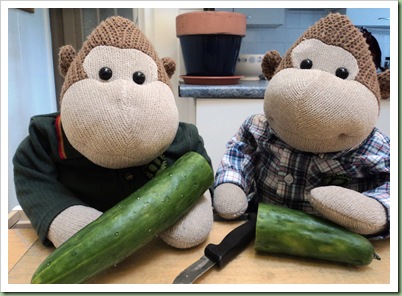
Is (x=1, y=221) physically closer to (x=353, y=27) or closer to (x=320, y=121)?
(x=320, y=121)

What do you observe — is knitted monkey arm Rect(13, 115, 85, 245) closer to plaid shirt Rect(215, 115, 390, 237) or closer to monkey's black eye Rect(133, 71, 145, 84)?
→ monkey's black eye Rect(133, 71, 145, 84)

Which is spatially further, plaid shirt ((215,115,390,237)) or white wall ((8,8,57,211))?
white wall ((8,8,57,211))

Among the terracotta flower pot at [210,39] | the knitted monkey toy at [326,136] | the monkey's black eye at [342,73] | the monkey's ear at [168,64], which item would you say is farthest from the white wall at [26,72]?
the monkey's black eye at [342,73]

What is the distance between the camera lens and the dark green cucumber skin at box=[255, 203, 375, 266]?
515 millimetres

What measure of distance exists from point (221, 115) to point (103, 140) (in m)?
0.76

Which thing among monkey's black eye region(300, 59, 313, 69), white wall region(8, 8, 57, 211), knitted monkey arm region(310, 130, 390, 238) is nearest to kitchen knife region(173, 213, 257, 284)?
knitted monkey arm region(310, 130, 390, 238)

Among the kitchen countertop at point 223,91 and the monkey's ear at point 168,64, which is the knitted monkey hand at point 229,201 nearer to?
the monkey's ear at point 168,64

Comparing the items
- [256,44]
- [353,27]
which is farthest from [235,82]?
[353,27]

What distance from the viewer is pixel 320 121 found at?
1.72 feet

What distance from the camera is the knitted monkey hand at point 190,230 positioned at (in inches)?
21.4

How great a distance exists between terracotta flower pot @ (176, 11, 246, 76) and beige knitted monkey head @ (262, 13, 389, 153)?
24.8 inches

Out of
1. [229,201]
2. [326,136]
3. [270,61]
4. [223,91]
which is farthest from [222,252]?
[223,91]

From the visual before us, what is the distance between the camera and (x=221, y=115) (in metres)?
1.21

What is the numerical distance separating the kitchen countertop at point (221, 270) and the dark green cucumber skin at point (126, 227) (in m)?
0.04
